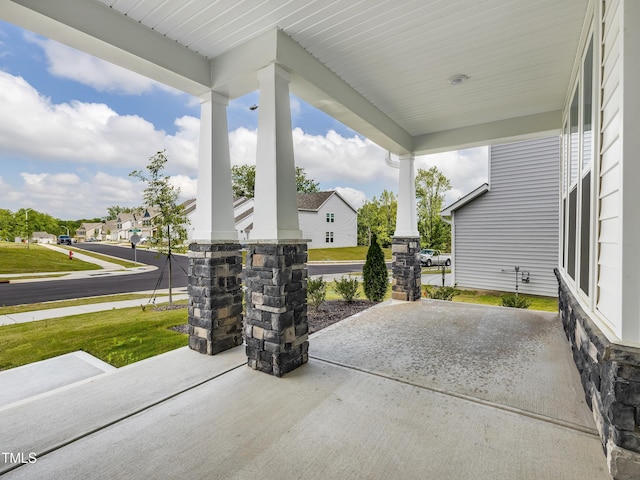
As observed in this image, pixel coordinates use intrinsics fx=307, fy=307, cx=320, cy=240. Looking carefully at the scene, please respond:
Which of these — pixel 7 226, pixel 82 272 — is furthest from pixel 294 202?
pixel 82 272

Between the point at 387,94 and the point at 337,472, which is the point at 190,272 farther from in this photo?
the point at 387,94

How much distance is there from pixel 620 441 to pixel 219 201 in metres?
3.60

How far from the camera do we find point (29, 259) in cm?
385

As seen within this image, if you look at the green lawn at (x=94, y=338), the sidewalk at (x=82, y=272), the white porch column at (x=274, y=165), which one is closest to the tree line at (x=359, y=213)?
the sidewalk at (x=82, y=272)

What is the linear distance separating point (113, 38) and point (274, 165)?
1.70m

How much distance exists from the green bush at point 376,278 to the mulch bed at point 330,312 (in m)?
0.21

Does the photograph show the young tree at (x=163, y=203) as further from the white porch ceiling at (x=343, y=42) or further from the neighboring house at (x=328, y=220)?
the neighboring house at (x=328, y=220)

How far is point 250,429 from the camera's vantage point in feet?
6.88

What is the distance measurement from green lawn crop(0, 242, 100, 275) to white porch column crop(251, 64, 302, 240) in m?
2.83

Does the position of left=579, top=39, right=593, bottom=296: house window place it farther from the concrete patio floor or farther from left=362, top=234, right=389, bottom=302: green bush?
left=362, top=234, right=389, bottom=302: green bush

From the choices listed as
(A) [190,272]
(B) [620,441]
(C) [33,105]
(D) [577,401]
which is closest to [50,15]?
(C) [33,105]

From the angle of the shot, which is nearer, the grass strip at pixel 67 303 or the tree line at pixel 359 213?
the tree line at pixel 359 213

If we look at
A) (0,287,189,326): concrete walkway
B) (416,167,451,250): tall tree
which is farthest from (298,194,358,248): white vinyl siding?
(0,287,189,326): concrete walkway

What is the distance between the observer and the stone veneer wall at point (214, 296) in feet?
10.9
